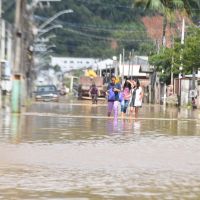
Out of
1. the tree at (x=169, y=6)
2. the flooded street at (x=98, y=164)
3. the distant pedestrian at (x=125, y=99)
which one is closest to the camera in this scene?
the flooded street at (x=98, y=164)

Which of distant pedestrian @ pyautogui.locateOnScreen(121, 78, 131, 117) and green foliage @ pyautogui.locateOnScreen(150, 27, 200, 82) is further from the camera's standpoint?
green foliage @ pyautogui.locateOnScreen(150, 27, 200, 82)

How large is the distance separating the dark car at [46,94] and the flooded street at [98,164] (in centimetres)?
4107

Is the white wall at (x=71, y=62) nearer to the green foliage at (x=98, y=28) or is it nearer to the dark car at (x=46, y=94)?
A: the green foliage at (x=98, y=28)

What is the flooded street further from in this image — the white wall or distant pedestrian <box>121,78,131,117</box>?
the white wall

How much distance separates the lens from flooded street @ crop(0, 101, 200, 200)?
956cm

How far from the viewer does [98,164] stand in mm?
12430

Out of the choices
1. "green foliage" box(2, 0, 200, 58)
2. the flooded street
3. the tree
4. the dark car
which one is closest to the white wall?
"green foliage" box(2, 0, 200, 58)

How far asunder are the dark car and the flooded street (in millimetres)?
41073

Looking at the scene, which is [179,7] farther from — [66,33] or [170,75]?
[66,33]

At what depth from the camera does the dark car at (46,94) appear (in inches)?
2421

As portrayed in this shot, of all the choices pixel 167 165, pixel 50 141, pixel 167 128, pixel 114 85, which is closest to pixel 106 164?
pixel 167 165

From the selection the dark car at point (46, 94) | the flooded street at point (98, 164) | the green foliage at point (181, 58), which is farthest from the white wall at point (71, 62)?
the flooded street at point (98, 164)

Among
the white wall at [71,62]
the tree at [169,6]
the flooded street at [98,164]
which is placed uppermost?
the white wall at [71,62]

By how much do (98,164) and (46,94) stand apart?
163ft
